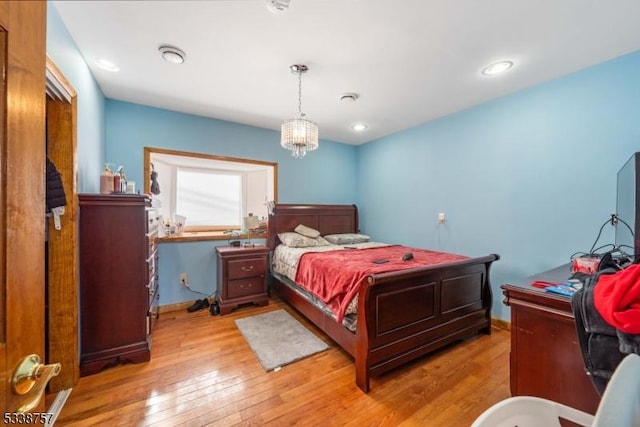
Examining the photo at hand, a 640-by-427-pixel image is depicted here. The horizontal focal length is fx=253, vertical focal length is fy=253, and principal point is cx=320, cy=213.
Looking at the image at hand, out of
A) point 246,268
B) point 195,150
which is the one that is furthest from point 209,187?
point 246,268

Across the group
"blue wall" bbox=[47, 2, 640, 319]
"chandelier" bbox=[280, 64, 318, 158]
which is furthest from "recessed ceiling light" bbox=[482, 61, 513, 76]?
"chandelier" bbox=[280, 64, 318, 158]

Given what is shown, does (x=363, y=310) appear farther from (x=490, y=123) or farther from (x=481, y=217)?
(x=490, y=123)

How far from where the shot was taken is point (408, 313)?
1.97m

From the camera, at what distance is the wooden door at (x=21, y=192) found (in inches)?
19.1

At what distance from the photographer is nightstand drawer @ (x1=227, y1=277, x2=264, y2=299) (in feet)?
9.92

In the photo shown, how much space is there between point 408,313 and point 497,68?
85.6 inches

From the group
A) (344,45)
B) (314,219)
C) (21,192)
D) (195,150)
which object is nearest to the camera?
(21,192)

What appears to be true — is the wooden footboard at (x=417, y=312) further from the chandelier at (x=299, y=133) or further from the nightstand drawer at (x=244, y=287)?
the nightstand drawer at (x=244, y=287)

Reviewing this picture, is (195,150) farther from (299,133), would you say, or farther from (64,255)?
(64,255)

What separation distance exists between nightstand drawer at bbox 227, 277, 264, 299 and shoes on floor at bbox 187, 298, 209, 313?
0.38 m

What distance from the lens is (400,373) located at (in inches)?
76.2

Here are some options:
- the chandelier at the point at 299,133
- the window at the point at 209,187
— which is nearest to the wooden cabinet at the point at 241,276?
the window at the point at 209,187

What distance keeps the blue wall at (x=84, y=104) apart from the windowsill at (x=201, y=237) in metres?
0.98

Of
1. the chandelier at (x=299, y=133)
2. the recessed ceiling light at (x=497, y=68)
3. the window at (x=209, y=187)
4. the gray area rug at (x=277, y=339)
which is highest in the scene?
the recessed ceiling light at (x=497, y=68)
